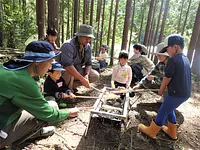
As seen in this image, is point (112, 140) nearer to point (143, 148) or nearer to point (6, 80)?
point (143, 148)

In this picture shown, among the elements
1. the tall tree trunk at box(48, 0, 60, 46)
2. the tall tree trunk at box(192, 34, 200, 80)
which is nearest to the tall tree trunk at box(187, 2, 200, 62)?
the tall tree trunk at box(192, 34, 200, 80)

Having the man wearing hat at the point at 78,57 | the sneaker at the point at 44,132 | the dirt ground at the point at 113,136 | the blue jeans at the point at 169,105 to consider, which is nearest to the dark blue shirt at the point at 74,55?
the man wearing hat at the point at 78,57

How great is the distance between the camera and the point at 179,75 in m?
2.79

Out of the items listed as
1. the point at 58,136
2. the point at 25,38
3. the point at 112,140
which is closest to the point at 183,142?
the point at 112,140

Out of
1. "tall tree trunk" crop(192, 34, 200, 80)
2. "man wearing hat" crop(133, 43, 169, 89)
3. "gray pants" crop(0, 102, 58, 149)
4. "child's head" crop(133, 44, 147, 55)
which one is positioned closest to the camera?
"gray pants" crop(0, 102, 58, 149)

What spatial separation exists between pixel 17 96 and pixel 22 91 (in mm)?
66

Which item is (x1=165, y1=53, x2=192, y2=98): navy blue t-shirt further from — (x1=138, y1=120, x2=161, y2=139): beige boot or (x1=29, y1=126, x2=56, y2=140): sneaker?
(x1=29, y1=126, x2=56, y2=140): sneaker

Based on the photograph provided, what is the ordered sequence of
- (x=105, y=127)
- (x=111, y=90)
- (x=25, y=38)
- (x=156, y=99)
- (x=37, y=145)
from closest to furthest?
(x=37, y=145) < (x=105, y=127) < (x=111, y=90) < (x=156, y=99) < (x=25, y=38)

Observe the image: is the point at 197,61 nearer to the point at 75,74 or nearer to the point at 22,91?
the point at 75,74

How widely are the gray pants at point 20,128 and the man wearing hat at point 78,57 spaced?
1764 millimetres

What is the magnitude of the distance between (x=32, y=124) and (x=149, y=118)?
258cm

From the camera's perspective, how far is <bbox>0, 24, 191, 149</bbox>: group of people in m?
1.78

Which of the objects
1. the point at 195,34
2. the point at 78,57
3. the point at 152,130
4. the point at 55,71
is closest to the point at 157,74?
A: the point at 152,130

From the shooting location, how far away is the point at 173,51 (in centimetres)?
286
